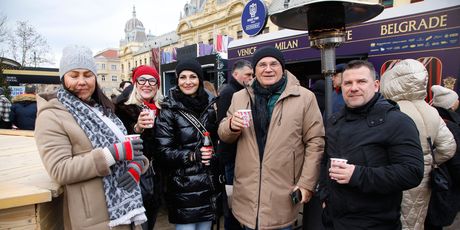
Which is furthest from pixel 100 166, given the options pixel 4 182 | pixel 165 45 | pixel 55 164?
pixel 165 45

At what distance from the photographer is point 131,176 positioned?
181 centimetres

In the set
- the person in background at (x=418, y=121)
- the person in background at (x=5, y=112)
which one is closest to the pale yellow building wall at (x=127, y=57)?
the person in background at (x=5, y=112)

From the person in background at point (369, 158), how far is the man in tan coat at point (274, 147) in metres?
0.25

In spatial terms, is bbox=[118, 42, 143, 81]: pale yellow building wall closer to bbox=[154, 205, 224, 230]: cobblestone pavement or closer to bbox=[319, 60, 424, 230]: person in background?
bbox=[154, 205, 224, 230]: cobblestone pavement

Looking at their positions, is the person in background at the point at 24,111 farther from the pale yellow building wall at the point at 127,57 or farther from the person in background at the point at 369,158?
the pale yellow building wall at the point at 127,57

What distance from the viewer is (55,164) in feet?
5.06

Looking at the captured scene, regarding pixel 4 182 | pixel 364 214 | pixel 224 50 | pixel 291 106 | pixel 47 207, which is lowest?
pixel 364 214

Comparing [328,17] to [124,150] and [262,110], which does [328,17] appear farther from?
[124,150]

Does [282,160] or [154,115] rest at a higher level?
[154,115]

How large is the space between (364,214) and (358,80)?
888mm

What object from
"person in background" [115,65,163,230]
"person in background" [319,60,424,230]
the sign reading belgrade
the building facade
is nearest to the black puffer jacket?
"person in background" [115,65,163,230]

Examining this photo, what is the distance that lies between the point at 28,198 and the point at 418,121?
2.87 meters

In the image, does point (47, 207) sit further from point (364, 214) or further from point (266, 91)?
point (364, 214)

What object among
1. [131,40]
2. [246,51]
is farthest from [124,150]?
[131,40]
